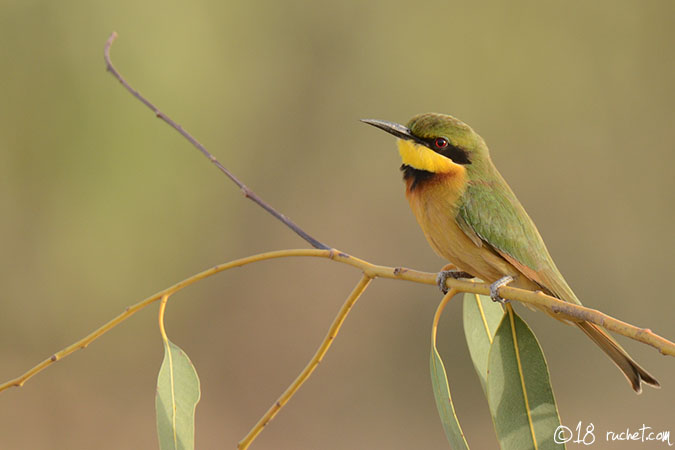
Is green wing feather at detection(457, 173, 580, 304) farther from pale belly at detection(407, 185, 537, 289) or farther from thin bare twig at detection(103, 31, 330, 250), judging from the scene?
thin bare twig at detection(103, 31, 330, 250)

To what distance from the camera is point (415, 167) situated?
3.41 ft

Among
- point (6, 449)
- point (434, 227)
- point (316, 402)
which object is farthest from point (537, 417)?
point (6, 449)

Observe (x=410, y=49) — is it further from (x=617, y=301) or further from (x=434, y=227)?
(x=434, y=227)

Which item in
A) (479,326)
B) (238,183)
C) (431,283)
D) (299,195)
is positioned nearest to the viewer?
(431,283)

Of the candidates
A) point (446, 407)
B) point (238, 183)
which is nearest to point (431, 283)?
point (446, 407)

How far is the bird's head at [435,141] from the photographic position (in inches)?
39.4

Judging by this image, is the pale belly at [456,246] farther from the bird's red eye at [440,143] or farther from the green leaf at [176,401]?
the green leaf at [176,401]

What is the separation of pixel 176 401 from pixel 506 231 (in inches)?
18.9

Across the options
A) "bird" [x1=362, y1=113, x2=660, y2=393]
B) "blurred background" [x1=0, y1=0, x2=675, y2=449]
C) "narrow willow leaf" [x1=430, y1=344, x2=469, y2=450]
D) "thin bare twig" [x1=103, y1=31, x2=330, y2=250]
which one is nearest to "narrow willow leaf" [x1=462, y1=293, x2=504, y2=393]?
"bird" [x1=362, y1=113, x2=660, y2=393]

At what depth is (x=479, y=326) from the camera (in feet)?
3.16

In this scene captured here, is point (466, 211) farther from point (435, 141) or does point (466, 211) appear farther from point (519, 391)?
point (519, 391)

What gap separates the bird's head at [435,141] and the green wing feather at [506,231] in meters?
0.04

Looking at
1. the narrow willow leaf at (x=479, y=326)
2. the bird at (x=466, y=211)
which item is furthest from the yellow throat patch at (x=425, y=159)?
the narrow willow leaf at (x=479, y=326)

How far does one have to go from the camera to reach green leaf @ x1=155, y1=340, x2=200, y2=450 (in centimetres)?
81
